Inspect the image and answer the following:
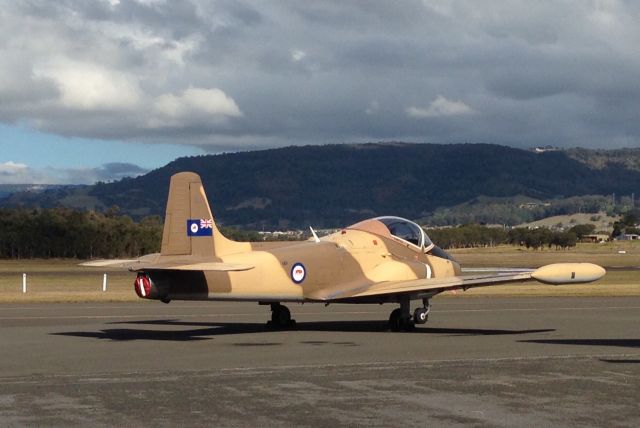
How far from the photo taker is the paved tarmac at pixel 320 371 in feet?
42.5

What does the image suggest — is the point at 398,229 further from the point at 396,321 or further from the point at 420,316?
the point at 396,321

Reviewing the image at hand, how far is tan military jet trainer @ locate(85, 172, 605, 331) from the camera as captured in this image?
23375mm

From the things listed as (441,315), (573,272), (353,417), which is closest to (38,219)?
(441,315)

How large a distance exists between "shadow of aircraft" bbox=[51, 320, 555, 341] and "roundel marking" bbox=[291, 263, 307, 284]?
6.09 feet

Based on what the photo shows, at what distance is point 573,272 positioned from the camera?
23375mm

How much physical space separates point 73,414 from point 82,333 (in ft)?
43.2

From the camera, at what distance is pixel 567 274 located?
23.4m

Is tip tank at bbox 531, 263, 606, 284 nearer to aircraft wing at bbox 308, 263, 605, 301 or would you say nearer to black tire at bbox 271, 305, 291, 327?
aircraft wing at bbox 308, 263, 605, 301

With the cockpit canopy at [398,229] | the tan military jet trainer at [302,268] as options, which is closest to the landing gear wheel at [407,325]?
the tan military jet trainer at [302,268]

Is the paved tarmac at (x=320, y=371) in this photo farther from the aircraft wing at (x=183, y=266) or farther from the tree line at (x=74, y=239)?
the tree line at (x=74, y=239)

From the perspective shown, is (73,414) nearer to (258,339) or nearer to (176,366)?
(176,366)

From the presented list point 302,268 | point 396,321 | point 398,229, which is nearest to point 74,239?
point 398,229

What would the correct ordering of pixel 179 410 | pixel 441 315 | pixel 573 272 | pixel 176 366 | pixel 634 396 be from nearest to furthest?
pixel 179 410 → pixel 634 396 → pixel 176 366 → pixel 573 272 → pixel 441 315

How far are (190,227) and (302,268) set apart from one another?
270 cm
